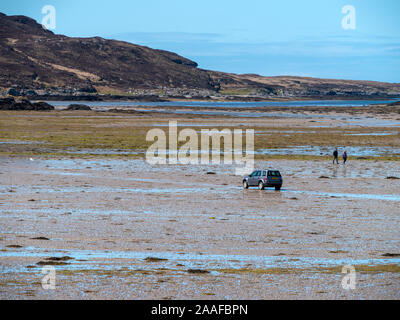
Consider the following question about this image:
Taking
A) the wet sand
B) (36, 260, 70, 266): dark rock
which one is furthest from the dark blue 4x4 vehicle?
(36, 260, 70, 266): dark rock

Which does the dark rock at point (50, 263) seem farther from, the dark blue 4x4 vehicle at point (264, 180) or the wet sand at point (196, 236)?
the dark blue 4x4 vehicle at point (264, 180)

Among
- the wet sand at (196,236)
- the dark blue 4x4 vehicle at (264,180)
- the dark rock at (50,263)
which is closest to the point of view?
the wet sand at (196,236)

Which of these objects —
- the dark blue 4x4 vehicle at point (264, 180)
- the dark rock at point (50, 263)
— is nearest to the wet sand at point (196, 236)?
the dark rock at point (50, 263)

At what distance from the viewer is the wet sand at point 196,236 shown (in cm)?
1777

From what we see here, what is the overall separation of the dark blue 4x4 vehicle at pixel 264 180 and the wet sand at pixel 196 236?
0.79 meters

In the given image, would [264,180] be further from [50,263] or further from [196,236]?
[50,263]

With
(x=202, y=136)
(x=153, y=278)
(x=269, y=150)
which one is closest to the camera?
(x=153, y=278)

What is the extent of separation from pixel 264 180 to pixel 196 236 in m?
15.9

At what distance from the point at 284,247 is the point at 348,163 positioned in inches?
1355

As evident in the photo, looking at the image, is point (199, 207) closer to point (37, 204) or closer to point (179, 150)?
point (37, 204)

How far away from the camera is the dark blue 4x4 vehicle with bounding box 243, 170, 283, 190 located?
4012cm

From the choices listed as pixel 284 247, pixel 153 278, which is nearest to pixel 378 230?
pixel 284 247

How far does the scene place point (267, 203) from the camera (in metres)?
34.7
